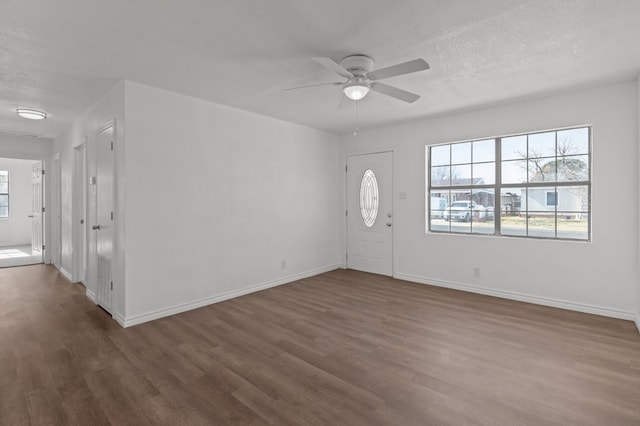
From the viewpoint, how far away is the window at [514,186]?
154 inches

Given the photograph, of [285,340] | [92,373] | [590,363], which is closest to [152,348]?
[92,373]

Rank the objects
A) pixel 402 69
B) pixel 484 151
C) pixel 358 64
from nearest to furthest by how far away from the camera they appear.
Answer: pixel 402 69 < pixel 358 64 < pixel 484 151

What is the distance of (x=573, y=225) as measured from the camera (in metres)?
3.92

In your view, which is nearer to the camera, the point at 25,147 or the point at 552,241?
the point at 552,241

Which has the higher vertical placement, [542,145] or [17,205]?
[542,145]

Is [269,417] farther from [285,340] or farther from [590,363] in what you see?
[590,363]

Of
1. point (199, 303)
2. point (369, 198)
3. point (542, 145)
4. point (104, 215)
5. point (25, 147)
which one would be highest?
point (25, 147)

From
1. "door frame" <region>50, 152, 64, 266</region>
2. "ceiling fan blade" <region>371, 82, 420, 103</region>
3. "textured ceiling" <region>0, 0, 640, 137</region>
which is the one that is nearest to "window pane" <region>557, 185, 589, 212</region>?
"textured ceiling" <region>0, 0, 640, 137</region>

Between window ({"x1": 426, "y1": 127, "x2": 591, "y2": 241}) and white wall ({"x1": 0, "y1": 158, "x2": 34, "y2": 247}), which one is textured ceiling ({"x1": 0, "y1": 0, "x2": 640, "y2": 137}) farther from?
white wall ({"x1": 0, "y1": 158, "x2": 34, "y2": 247})

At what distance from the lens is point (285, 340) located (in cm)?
304

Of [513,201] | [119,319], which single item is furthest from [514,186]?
[119,319]

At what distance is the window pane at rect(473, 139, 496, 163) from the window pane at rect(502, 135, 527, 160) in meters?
0.14

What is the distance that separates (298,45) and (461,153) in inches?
131

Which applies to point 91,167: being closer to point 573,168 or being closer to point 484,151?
point 484,151
